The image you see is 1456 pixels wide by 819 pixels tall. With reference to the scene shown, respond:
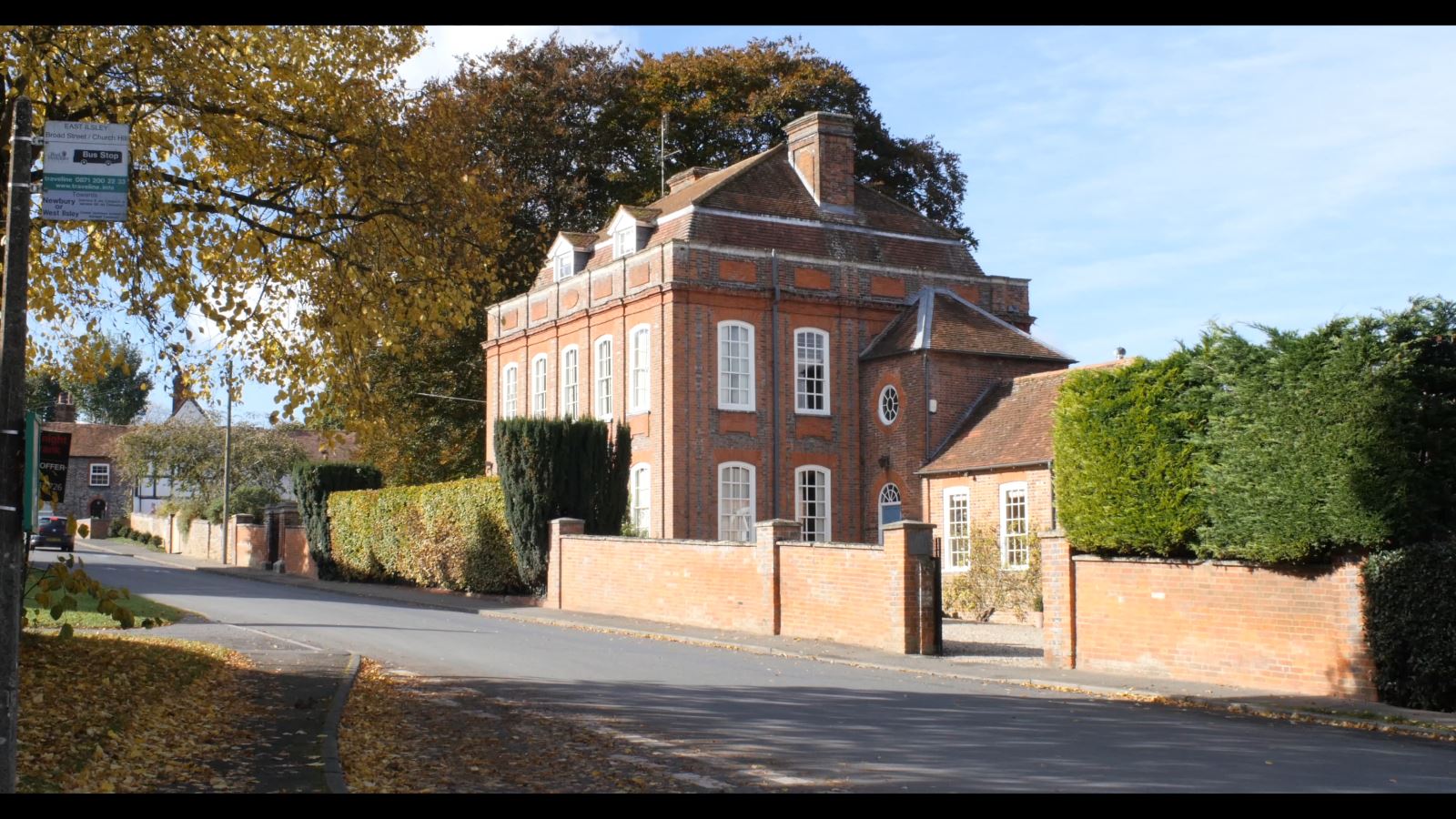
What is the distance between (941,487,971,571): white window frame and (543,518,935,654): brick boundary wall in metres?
6.50

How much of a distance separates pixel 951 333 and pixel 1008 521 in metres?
6.66

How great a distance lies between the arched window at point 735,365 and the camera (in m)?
32.8

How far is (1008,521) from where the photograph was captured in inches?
1088

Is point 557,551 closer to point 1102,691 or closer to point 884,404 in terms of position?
point 884,404

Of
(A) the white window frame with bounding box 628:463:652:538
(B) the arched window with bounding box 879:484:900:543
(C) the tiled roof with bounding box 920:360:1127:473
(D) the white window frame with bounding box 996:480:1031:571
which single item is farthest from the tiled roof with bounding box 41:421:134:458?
(D) the white window frame with bounding box 996:480:1031:571

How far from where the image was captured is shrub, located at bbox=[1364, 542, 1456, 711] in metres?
13.1

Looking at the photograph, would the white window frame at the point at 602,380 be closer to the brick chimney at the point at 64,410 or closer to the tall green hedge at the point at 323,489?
the tall green hedge at the point at 323,489

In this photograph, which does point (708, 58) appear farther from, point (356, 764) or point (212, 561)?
point (356, 764)

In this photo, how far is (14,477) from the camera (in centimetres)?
681

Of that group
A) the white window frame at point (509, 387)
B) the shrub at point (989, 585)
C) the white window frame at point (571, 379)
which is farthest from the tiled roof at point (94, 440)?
the shrub at point (989, 585)

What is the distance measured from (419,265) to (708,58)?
3088cm

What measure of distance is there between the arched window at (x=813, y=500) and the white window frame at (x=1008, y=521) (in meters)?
6.46

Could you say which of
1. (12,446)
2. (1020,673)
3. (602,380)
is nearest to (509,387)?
(602,380)
